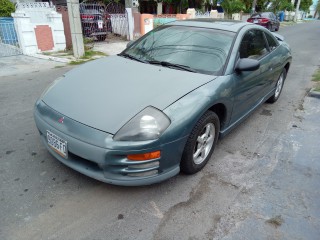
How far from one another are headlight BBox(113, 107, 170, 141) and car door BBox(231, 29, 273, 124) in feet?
3.88

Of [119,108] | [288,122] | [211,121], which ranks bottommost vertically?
[288,122]

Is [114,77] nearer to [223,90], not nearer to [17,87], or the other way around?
[223,90]

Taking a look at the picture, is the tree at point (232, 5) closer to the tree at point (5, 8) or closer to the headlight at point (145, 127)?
the tree at point (5, 8)

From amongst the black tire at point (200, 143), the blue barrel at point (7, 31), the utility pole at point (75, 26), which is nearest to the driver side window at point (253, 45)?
the black tire at point (200, 143)

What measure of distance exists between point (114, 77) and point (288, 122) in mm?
3020

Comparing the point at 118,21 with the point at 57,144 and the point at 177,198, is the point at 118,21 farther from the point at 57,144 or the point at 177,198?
the point at 177,198

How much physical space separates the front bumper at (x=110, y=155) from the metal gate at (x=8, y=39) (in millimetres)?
8257

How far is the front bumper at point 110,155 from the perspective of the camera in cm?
209

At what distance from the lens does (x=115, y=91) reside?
2516 millimetres

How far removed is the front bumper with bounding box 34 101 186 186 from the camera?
209cm

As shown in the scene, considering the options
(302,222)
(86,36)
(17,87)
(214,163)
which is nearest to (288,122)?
Answer: (214,163)

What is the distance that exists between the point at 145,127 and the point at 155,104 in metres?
0.26

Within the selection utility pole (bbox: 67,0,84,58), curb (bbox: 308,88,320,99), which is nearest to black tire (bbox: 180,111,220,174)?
curb (bbox: 308,88,320,99)

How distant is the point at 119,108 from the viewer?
2285mm
